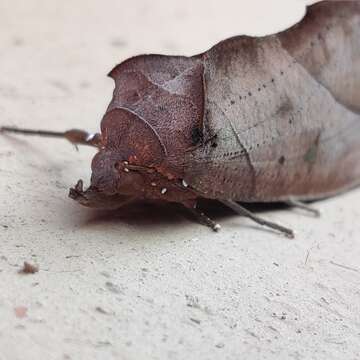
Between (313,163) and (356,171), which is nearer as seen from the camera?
(313,163)

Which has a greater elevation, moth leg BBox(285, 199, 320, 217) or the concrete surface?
moth leg BBox(285, 199, 320, 217)

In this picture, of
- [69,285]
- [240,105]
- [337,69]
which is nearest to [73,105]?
[240,105]

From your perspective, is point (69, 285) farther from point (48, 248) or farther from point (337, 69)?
point (337, 69)

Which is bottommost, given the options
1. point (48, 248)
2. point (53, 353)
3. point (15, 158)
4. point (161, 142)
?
point (53, 353)

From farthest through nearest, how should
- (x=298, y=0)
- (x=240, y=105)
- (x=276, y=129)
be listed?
1. (x=298, y=0)
2. (x=276, y=129)
3. (x=240, y=105)

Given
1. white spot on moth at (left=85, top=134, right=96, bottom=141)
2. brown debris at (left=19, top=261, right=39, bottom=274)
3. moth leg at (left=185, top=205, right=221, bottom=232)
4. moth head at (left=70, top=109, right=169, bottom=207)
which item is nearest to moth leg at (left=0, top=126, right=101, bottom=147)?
white spot on moth at (left=85, top=134, right=96, bottom=141)

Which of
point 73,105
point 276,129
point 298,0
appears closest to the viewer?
point 276,129

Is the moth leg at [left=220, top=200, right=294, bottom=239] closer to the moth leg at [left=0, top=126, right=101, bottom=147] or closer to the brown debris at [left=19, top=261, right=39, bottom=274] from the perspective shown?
the moth leg at [left=0, top=126, right=101, bottom=147]

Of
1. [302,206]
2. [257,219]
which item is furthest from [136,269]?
[302,206]

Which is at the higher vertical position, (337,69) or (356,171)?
(337,69)
